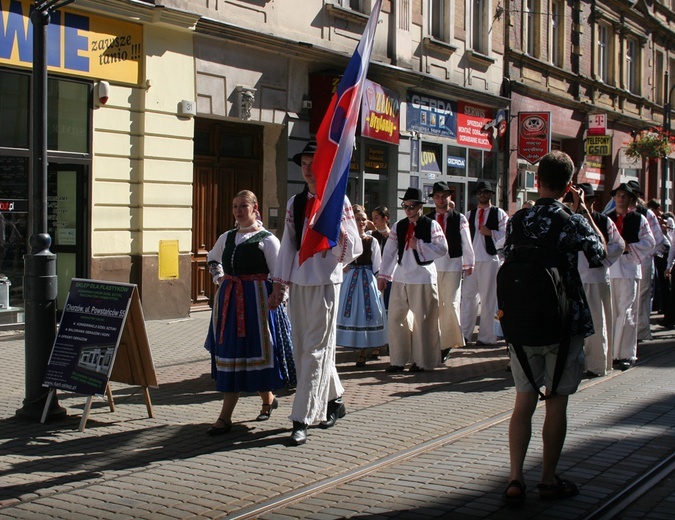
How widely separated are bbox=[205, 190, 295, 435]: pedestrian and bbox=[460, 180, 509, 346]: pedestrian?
Result: 18.9ft

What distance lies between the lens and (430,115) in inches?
851

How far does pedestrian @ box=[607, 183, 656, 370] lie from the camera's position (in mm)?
10992

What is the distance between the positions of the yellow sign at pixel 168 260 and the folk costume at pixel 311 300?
7706 mm

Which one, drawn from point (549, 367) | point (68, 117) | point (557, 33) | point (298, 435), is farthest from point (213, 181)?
point (557, 33)

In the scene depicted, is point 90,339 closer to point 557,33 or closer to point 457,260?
point 457,260

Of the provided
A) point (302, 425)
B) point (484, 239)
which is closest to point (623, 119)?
point (484, 239)

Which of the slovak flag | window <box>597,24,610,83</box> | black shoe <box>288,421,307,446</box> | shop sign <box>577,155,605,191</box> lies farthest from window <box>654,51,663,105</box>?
black shoe <box>288,421,307,446</box>

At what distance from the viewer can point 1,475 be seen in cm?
602

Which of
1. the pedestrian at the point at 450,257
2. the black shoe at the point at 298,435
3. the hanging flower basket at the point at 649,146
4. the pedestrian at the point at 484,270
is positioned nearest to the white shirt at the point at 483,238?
the pedestrian at the point at 484,270

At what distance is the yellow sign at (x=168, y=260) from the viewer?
1448 cm

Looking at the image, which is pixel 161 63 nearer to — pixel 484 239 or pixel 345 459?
pixel 484 239

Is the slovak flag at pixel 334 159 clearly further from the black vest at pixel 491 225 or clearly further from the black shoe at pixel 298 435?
the black vest at pixel 491 225

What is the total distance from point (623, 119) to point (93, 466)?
2957cm

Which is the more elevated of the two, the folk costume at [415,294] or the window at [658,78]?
the window at [658,78]
